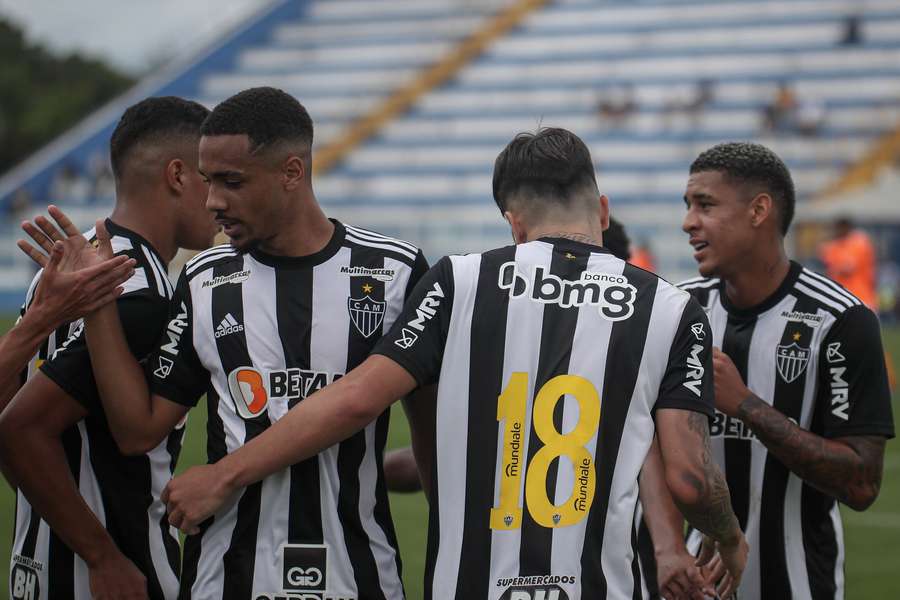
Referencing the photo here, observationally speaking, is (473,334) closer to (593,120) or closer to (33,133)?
(593,120)

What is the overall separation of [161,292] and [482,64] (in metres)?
27.3

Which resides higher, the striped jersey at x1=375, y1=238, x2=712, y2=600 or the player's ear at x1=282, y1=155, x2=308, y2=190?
the player's ear at x1=282, y1=155, x2=308, y2=190

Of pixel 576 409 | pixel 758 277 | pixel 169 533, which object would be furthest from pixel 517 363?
pixel 758 277

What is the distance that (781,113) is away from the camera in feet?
80.8

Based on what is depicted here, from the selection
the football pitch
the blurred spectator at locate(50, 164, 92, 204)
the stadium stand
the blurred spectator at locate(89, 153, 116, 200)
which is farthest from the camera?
the blurred spectator at locate(50, 164, 92, 204)

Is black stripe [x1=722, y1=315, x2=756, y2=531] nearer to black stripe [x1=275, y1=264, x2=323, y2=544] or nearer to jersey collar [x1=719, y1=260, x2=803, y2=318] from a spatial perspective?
jersey collar [x1=719, y1=260, x2=803, y2=318]

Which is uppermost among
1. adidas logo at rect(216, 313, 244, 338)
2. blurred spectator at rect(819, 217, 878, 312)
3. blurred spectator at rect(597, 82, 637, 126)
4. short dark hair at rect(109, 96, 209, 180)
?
blurred spectator at rect(597, 82, 637, 126)

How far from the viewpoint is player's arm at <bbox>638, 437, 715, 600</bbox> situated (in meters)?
3.15

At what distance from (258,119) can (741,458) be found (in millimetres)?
1891

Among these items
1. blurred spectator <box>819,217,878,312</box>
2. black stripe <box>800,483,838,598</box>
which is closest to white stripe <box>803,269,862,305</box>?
black stripe <box>800,483,838,598</box>

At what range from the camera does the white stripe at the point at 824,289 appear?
12.5ft

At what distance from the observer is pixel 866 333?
3764 millimetres

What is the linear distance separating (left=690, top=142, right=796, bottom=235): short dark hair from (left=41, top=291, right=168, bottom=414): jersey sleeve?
190 centimetres

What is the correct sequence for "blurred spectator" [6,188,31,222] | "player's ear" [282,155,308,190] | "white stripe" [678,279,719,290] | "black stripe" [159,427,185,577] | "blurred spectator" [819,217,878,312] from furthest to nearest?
"blurred spectator" [6,188,31,222] < "blurred spectator" [819,217,878,312] < "white stripe" [678,279,719,290] < "black stripe" [159,427,185,577] < "player's ear" [282,155,308,190]
